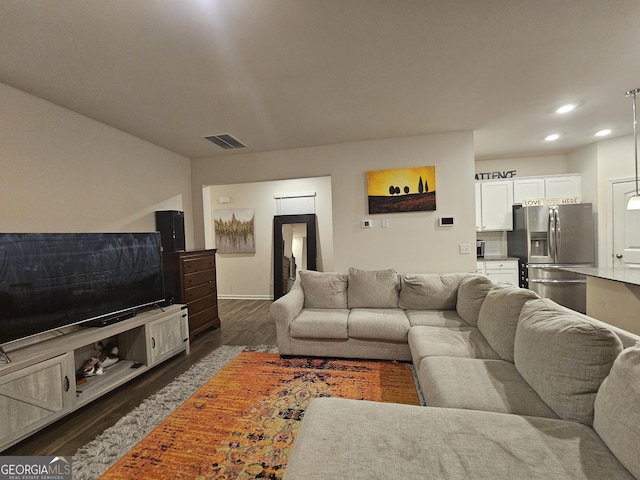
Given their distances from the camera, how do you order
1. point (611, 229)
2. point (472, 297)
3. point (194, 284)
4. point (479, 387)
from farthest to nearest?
1. point (611, 229)
2. point (194, 284)
3. point (472, 297)
4. point (479, 387)

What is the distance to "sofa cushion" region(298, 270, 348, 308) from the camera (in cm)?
323

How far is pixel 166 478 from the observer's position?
149 cm

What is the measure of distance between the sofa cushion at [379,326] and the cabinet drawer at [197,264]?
2.09 m

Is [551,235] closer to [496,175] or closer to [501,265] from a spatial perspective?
[501,265]

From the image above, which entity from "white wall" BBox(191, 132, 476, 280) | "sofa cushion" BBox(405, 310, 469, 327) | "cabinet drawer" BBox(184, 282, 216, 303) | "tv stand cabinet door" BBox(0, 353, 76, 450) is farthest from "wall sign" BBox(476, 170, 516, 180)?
"tv stand cabinet door" BBox(0, 353, 76, 450)

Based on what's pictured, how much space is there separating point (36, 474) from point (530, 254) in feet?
18.8

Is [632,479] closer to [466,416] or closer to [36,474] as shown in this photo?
[466,416]

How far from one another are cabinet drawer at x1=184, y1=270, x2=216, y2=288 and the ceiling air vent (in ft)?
5.70

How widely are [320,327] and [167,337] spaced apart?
5.13 ft

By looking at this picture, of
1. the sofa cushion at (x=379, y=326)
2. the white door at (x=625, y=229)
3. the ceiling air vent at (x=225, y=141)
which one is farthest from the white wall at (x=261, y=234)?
the white door at (x=625, y=229)

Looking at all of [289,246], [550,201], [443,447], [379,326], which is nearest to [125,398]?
[379,326]

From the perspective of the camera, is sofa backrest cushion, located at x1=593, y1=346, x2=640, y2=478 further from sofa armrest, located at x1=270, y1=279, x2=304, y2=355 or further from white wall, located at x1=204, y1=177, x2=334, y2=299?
white wall, located at x1=204, y1=177, x2=334, y2=299

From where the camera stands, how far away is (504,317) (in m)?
1.93

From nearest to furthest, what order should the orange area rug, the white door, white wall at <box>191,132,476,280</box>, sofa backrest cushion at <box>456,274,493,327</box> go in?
1. the orange area rug
2. sofa backrest cushion at <box>456,274,493,327</box>
3. white wall at <box>191,132,476,280</box>
4. the white door
